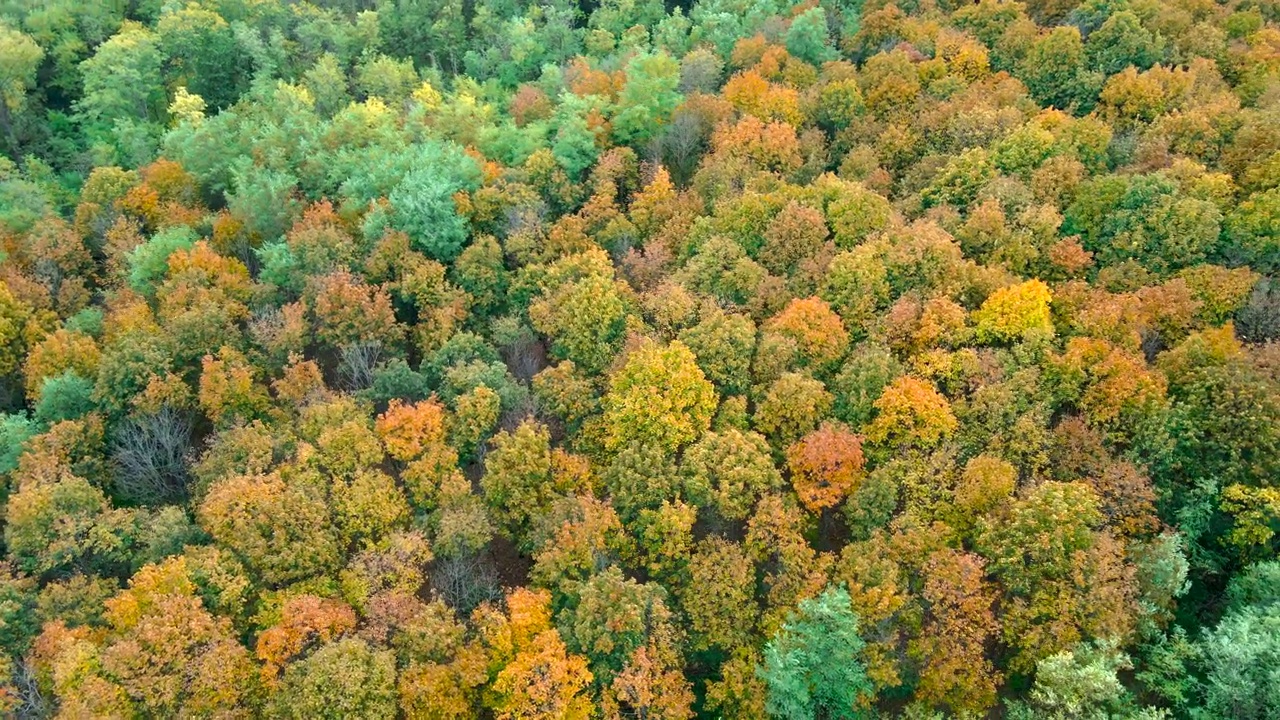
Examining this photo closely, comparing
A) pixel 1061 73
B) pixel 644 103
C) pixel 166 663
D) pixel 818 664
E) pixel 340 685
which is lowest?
pixel 166 663

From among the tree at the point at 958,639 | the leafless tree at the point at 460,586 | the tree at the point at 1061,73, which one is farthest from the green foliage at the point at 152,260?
the tree at the point at 1061,73

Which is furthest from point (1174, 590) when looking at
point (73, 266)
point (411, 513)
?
point (73, 266)

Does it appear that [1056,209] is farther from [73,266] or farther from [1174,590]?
[73,266]

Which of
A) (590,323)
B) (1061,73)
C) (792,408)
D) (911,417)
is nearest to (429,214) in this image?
(590,323)

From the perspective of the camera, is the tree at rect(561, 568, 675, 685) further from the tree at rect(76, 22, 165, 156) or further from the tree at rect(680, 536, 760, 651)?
the tree at rect(76, 22, 165, 156)

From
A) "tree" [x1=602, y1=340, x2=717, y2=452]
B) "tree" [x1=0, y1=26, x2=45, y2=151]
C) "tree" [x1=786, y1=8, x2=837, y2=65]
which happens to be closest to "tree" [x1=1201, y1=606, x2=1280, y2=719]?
"tree" [x1=602, y1=340, x2=717, y2=452]

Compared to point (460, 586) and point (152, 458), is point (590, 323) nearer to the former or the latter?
point (460, 586)

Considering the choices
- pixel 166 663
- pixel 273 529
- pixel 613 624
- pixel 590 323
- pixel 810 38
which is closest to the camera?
pixel 166 663

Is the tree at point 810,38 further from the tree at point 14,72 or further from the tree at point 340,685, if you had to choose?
the tree at point 14,72
